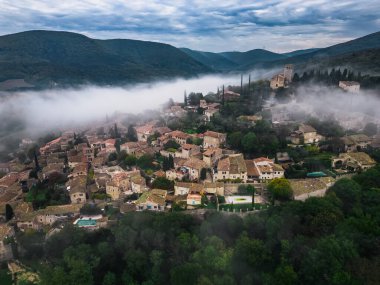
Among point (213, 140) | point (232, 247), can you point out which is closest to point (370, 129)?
point (213, 140)

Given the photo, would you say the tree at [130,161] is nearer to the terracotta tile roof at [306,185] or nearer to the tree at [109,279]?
the tree at [109,279]

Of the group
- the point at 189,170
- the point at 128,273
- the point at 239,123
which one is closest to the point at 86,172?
the point at 189,170

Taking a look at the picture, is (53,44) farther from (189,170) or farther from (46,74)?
(189,170)

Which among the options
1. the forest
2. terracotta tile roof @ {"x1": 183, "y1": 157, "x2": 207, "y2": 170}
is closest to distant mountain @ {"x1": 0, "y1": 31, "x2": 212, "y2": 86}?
terracotta tile roof @ {"x1": 183, "y1": 157, "x2": 207, "y2": 170}

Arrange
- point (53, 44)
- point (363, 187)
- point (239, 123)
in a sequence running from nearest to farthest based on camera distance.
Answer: point (363, 187)
point (239, 123)
point (53, 44)

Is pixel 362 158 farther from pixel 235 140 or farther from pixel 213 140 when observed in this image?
pixel 213 140

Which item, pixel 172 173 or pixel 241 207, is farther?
pixel 172 173
